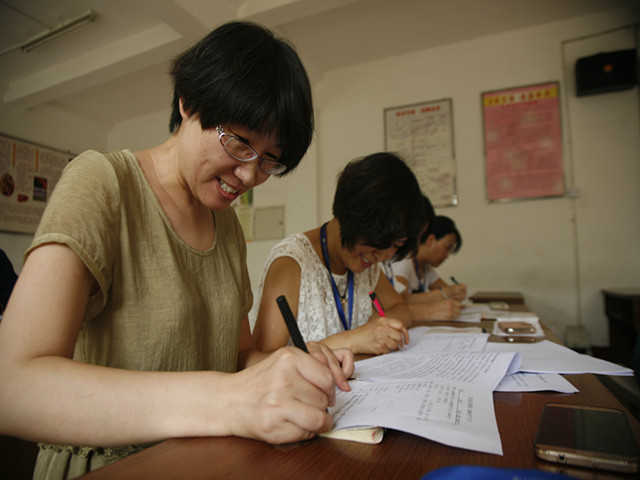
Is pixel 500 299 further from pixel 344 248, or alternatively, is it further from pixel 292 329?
pixel 292 329

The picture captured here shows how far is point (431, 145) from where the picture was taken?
3.66m

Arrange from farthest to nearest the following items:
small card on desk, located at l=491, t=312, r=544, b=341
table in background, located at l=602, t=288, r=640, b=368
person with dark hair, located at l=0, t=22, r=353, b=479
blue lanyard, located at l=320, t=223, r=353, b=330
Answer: table in background, located at l=602, t=288, r=640, b=368, blue lanyard, located at l=320, t=223, r=353, b=330, small card on desk, located at l=491, t=312, r=544, b=341, person with dark hair, located at l=0, t=22, r=353, b=479

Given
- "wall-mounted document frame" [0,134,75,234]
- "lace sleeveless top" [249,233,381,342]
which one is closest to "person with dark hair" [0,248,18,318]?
"lace sleeveless top" [249,233,381,342]

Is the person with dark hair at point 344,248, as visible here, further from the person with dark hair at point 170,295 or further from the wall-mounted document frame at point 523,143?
the wall-mounted document frame at point 523,143

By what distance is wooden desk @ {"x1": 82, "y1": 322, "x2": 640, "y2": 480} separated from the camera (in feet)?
1.28

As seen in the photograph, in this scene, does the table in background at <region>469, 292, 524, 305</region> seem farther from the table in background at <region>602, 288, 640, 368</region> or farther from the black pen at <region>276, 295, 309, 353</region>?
the black pen at <region>276, 295, 309, 353</region>

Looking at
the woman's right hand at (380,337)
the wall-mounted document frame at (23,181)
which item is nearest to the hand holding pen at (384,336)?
the woman's right hand at (380,337)

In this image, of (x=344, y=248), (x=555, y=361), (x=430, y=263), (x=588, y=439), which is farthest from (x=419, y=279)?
(x=588, y=439)

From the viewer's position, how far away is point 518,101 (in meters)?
3.39

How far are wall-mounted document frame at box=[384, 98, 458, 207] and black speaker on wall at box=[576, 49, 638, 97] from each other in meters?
1.05

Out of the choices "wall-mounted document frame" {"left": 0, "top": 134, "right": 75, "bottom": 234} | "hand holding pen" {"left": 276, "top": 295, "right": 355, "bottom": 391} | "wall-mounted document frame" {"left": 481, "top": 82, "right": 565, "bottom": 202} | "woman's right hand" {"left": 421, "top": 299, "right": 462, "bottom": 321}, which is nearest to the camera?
"hand holding pen" {"left": 276, "top": 295, "right": 355, "bottom": 391}

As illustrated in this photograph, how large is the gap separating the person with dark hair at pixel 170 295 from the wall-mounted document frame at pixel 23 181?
399 centimetres

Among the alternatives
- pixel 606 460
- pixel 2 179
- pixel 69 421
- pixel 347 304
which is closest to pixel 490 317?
pixel 347 304

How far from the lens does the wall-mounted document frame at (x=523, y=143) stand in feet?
10.7
